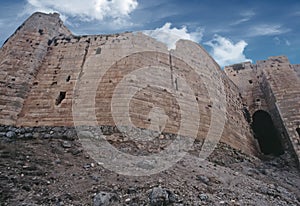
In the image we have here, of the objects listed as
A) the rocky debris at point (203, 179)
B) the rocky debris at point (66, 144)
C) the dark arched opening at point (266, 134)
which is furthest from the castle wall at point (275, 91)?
the rocky debris at point (66, 144)

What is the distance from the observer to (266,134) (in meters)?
12.8

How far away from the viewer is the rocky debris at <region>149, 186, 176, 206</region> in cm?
434

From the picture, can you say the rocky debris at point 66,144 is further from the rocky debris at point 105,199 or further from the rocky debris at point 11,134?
the rocky debris at point 105,199

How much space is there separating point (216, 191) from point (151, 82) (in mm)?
4783

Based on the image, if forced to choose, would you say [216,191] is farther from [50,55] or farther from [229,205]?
[50,55]

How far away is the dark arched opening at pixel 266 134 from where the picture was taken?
1176 centimetres

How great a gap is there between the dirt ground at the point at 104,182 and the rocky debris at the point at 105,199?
0.02 m

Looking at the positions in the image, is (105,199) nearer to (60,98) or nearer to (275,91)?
(60,98)

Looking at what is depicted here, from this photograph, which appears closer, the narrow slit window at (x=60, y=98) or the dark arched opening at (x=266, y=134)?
the narrow slit window at (x=60, y=98)

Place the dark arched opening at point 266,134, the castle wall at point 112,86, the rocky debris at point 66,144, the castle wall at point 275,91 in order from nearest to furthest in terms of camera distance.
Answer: the rocky debris at point 66,144
the castle wall at point 112,86
the castle wall at point 275,91
the dark arched opening at point 266,134

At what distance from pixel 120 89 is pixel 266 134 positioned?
8.40 metres

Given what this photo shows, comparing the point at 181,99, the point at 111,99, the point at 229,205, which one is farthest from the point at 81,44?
the point at 229,205

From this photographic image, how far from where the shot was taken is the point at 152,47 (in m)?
10.3

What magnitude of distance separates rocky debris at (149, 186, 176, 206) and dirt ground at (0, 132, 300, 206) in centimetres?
2
